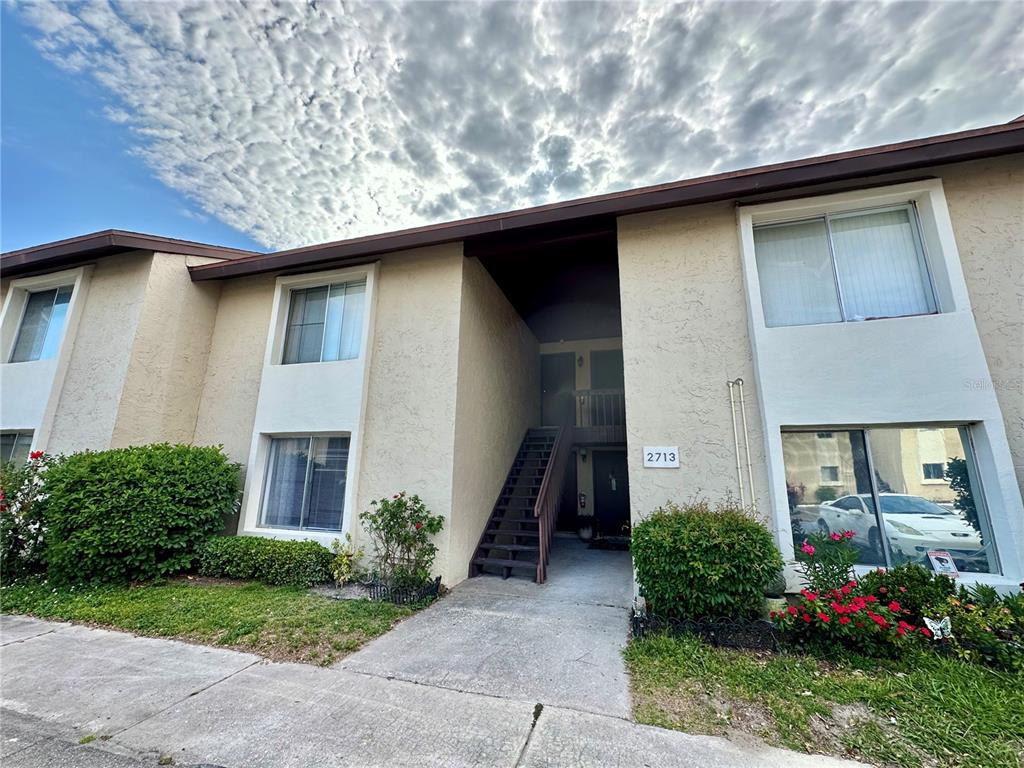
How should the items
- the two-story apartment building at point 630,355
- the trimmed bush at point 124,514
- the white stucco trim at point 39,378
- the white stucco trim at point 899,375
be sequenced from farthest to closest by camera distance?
the white stucco trim at point 39,378 < the trimmed bush at point 124,514 < the two-story apartment building at point 630,355 < the white stucco trim at point 899,375

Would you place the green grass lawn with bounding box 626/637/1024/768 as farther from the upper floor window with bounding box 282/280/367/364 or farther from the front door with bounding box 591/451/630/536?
→ the front door with bounding box 591/451/630/536

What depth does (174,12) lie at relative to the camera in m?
6.66

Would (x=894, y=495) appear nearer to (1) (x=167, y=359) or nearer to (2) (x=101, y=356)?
(1) (x=167, y=359)

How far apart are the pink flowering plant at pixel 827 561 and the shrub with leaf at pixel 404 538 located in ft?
15.6

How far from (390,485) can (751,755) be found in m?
5.52

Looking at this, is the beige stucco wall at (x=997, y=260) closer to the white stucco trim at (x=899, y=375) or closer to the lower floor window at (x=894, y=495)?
the white stucco trim at (x=899, y=375)

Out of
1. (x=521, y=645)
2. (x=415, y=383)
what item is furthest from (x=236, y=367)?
(x=521, y=645)

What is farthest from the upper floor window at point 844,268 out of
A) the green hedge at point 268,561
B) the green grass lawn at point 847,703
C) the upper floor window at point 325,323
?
the green hedge at point 268,561

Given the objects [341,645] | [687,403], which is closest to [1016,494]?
[687,403]

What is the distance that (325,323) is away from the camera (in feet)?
25.9

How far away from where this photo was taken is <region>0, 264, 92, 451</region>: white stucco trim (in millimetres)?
7836

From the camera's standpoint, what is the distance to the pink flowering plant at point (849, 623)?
3.76 meters

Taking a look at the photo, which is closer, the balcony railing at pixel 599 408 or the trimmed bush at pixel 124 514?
the trimmed bush at pixel 124 514

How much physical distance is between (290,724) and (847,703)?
168 inches
